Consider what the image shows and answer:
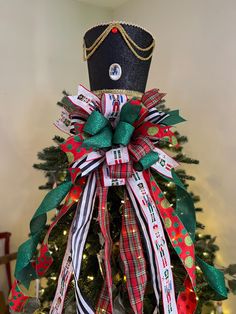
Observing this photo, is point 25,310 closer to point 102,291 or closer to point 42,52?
point 102,291

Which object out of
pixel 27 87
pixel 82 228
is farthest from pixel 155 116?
pixel 27 87

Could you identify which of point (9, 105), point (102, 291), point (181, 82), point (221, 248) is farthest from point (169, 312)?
point (9, 105)

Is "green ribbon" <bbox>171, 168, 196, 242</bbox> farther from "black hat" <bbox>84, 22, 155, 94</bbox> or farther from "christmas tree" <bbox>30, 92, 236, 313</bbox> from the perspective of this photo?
"black hat" <bbox>84, 22, 155, 94</bbox>

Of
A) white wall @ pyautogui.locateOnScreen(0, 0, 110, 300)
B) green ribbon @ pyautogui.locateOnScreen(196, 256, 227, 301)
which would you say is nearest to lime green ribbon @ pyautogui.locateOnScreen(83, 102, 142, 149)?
green ribbon @ pyautogui.locateOnScreen(196, 256, 227, 301)

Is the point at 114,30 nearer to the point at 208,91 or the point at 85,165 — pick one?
the point at 85,165

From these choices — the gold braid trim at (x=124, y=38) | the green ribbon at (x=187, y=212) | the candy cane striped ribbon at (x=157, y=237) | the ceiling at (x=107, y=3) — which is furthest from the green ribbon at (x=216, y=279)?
the ceiling at (x=107, y=3)

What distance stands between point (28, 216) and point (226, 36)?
4.18 feet

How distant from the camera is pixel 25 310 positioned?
75 cm

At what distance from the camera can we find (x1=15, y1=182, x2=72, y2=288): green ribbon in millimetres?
666

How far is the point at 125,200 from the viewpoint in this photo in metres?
0.69

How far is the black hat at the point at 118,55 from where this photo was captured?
0.74 meters

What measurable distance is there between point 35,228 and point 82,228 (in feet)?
0.44

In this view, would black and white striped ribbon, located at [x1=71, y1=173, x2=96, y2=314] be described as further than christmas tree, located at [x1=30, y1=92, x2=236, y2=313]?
No

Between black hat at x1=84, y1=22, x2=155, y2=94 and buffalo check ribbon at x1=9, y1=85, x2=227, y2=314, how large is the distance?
0.28ft
